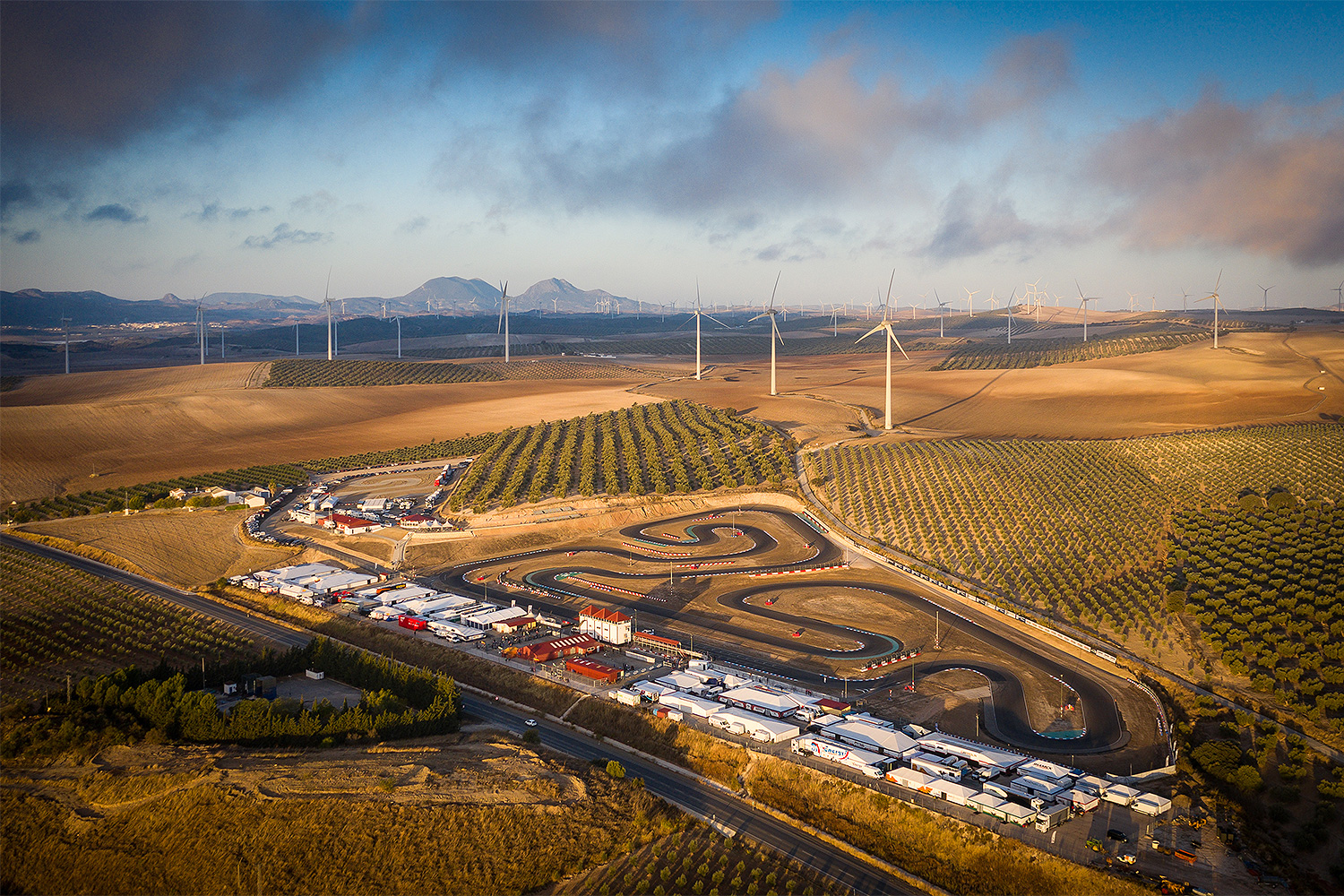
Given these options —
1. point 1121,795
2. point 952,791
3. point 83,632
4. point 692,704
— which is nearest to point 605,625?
point 692,704

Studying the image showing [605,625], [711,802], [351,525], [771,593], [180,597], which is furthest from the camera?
[351,525]

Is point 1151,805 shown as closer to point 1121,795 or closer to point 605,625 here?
point 1121,795

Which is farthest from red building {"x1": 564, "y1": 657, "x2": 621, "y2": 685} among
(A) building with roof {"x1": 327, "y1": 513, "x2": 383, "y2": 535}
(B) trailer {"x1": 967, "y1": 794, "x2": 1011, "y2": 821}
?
(A) building with roof {"x1": 327, "y1": 513, "x2": 383, "y2": 535}

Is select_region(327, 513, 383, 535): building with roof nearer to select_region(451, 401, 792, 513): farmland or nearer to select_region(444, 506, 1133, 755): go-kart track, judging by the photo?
select_region(451, 401, 792, 513): farmland

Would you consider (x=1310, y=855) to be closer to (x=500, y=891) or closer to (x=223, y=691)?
(x=500, y=891)

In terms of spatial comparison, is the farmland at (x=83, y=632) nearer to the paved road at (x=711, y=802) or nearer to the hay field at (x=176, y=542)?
the paved road at (x=711, y=802)

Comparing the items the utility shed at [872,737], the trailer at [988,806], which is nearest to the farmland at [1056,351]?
the utility shed at [872,737]
